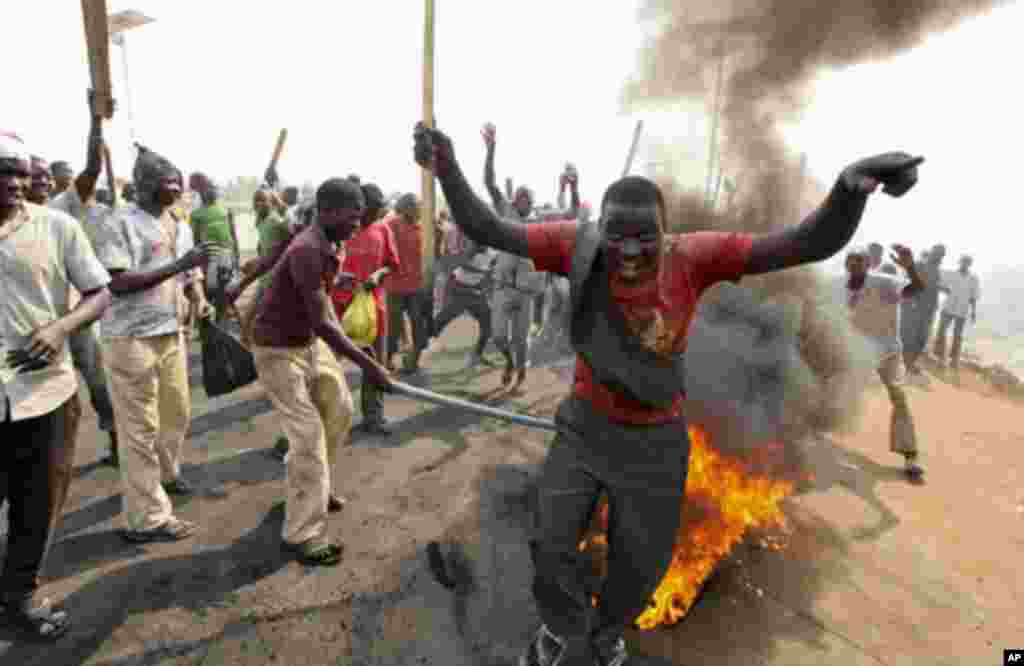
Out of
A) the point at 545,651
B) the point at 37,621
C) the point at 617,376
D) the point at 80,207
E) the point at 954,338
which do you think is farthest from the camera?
the point at 954,338

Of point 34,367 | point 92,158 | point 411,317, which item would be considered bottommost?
point 411,317

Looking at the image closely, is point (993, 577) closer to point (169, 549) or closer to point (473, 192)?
point (473, 192)

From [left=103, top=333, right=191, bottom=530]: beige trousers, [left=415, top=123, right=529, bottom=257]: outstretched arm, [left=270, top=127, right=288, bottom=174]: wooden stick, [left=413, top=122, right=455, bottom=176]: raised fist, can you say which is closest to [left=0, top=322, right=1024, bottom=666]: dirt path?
[left=103, top=333, right=191, bottom=530]: beige trousers

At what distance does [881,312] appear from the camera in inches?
231

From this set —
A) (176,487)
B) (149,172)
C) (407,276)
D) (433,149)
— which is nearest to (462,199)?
(433,149)

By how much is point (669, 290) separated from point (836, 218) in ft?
2.09

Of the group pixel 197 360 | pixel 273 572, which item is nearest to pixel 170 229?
pixel 273 572

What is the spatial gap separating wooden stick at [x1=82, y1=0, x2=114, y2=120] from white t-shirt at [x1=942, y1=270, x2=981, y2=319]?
1329cm

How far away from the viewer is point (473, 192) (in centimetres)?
255

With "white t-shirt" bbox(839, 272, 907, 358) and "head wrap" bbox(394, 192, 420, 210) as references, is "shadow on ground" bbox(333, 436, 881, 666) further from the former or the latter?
"head wrap" bbox(394, 192, 420, 210)

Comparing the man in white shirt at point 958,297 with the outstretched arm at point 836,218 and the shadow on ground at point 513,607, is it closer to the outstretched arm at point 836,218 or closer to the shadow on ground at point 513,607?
the shadow on ground at point 513,607

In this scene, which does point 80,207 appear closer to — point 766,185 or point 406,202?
point 406,202

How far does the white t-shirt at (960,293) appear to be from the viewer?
11.5 meters

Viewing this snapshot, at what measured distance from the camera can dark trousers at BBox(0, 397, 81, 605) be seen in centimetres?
266
